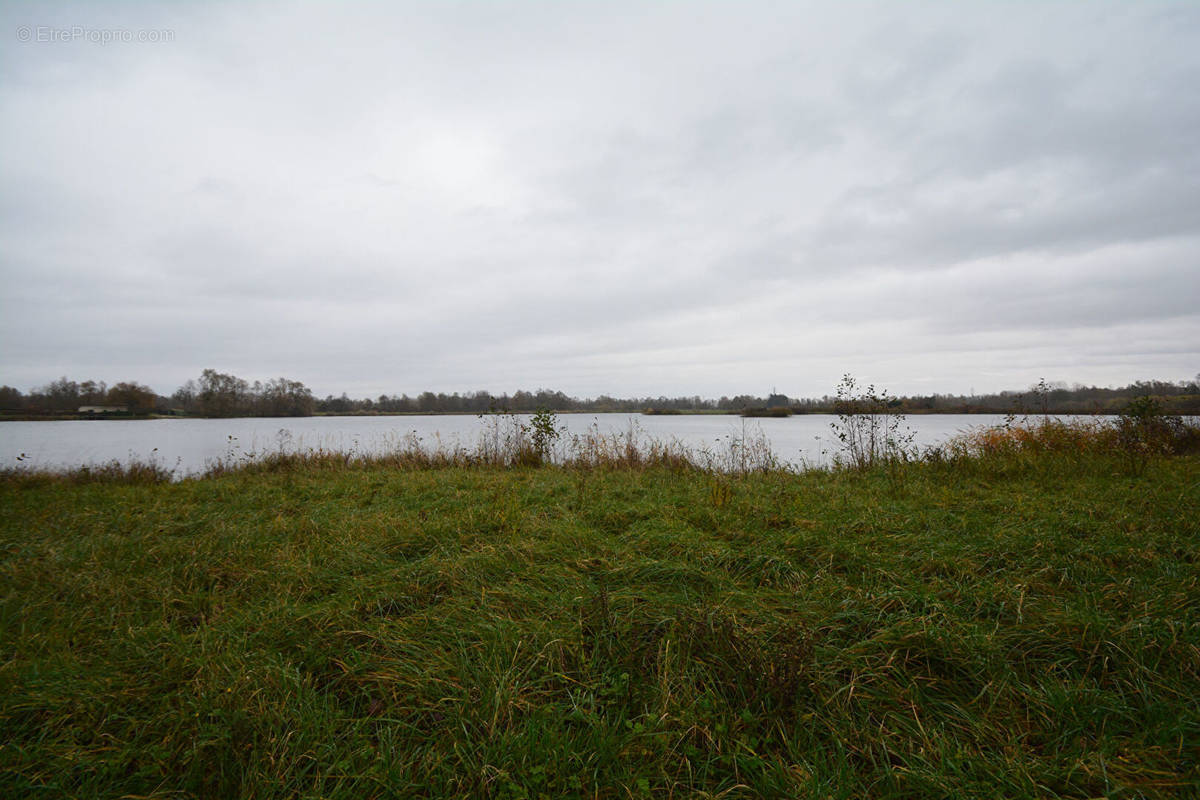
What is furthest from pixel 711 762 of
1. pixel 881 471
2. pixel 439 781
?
pixel 881 471

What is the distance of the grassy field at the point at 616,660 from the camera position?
1741 mm

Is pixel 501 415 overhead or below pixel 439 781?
overhead

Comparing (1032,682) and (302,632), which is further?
(302,632)

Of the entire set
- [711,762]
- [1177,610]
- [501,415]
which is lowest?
[711,762]

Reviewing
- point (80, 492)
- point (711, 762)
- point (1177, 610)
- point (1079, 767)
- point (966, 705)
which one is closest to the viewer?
point (1079, 767)

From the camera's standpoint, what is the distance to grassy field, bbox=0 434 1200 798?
5.71 feet

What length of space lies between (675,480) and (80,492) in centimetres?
917

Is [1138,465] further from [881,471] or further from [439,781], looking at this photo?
[439,781]

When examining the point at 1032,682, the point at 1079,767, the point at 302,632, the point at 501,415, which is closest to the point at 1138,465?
the point at 1032,682

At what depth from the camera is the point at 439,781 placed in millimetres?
1709

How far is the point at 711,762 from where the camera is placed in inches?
70.8

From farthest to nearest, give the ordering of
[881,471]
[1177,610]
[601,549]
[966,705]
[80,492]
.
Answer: [881,471] < [80,492] < [601,549] < [1177,610] < [966,705]

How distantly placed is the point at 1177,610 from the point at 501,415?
1140cm

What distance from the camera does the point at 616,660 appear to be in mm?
2352
